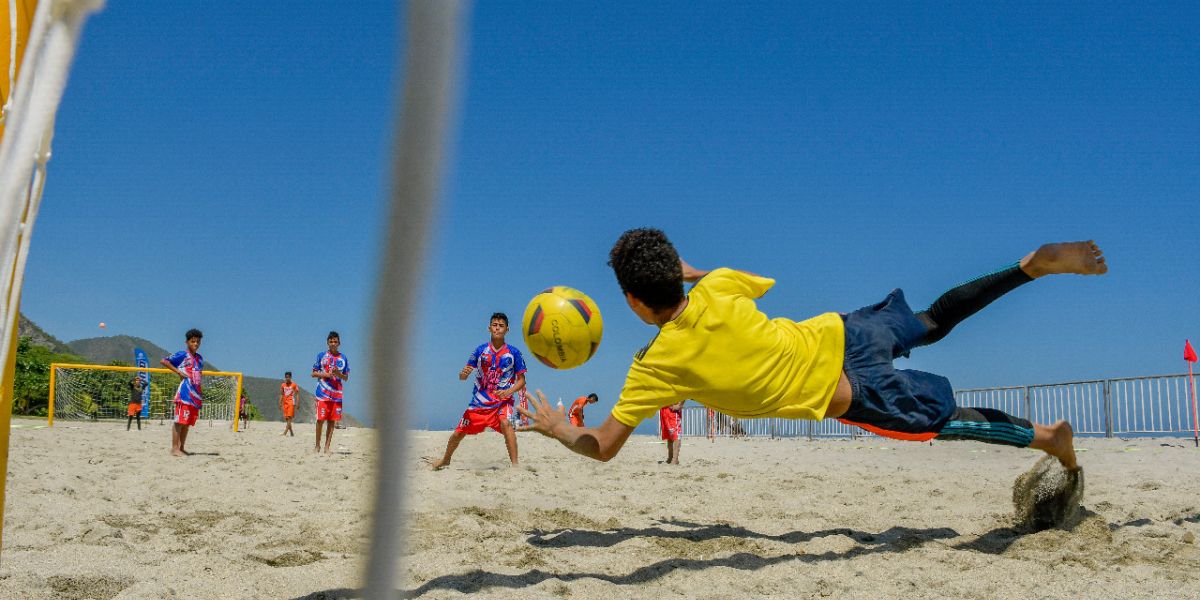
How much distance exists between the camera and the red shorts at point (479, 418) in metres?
7.65

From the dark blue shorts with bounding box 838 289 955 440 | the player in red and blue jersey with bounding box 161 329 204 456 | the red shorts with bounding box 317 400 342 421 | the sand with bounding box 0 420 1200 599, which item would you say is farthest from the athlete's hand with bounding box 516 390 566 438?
the red shorts with bounding box 317 400 342 421

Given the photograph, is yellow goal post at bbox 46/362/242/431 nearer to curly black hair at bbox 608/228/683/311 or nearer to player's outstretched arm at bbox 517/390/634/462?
player's outstretched arm at bbox 517/390/634/462

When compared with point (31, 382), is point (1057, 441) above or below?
below

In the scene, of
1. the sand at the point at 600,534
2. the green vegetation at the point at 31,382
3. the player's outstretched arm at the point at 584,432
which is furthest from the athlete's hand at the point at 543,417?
the green vegetation at the point at 31,382

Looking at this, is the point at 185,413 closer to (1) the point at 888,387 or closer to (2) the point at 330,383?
(2) the point at 330,383

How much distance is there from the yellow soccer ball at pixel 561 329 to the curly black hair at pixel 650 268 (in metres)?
0.72

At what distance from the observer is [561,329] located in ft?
14.5

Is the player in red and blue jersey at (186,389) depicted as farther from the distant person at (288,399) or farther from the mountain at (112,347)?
the mountain at (112,347)

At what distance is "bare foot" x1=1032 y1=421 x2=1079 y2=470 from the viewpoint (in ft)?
13.5

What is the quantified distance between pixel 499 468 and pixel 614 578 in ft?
13.2

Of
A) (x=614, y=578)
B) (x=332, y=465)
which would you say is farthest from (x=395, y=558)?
(x=332, y=465)

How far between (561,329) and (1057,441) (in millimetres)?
2598

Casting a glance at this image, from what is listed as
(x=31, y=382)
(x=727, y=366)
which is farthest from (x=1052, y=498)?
(x=31, y=382)

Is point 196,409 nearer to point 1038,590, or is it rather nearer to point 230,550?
point 230,550
